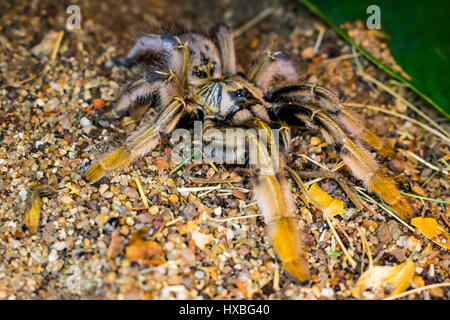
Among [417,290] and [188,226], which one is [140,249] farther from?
[417,290]

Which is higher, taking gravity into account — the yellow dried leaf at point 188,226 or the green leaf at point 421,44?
the green leaf at point 421,44

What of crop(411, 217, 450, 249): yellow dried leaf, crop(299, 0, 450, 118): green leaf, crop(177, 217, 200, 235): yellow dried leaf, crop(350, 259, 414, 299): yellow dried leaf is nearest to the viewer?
crop(350, 259, 414, 299): yellow dried leaf

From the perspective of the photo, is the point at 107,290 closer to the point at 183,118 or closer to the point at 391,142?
the point at 183,118

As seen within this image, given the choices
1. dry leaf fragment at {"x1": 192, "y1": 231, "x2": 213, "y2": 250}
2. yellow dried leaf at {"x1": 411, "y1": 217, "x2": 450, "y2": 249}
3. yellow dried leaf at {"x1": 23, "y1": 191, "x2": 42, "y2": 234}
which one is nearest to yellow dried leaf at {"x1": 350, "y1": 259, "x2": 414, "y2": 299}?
yellow dried leaf at {"x1": 411, "y1": 217, "x2": 450, "y2": 249}

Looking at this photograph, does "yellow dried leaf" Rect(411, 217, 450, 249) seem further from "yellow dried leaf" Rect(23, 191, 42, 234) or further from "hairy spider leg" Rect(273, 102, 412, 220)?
"yellow dried leaf" Rect(23, 191, 42, 234)

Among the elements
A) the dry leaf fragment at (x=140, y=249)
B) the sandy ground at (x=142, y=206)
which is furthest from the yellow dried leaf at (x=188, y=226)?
the dry leaf fragment at (x=140, y=249)

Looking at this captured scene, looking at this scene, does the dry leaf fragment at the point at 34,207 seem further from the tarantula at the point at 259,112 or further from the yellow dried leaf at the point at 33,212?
the tarantula at the point at 259,112
